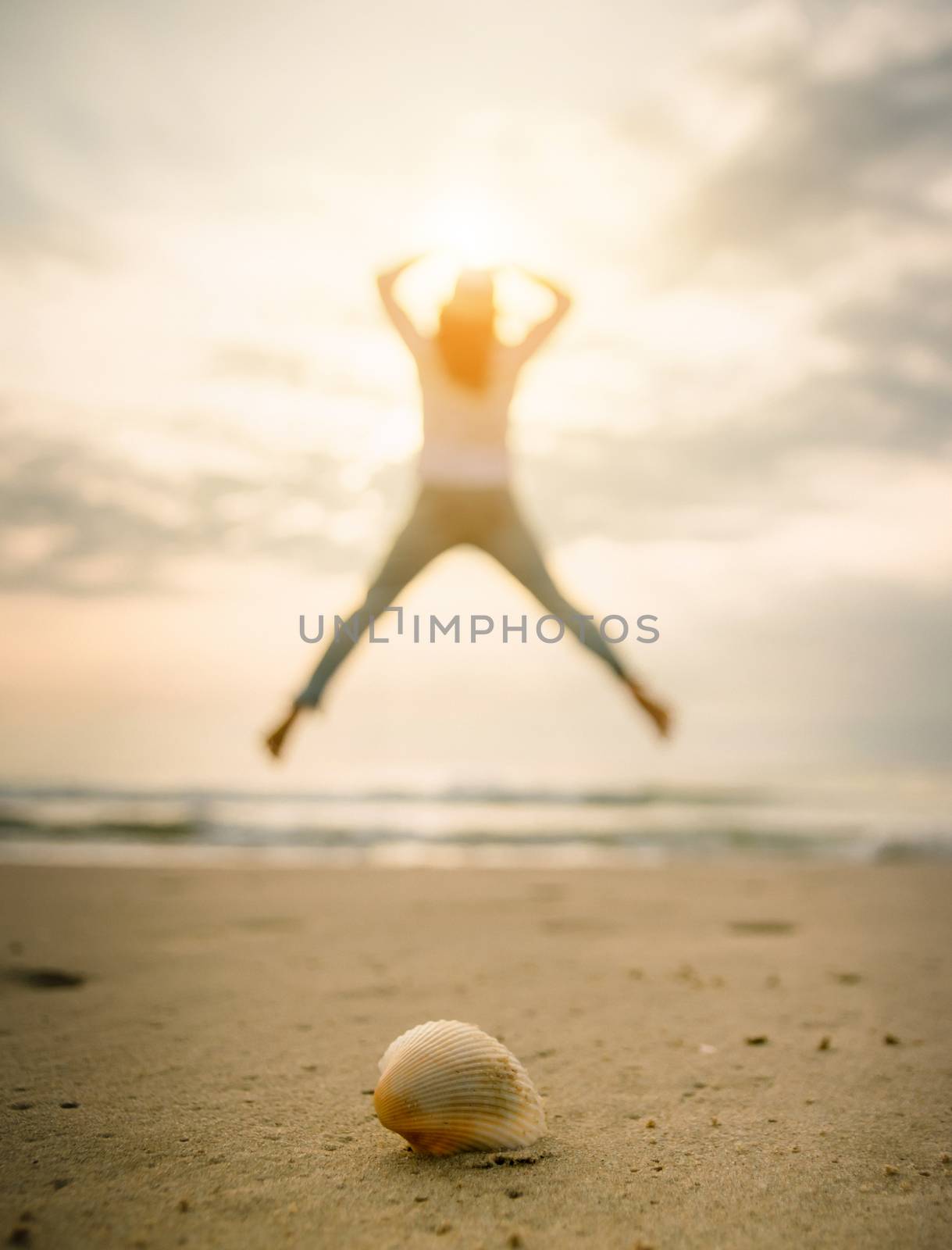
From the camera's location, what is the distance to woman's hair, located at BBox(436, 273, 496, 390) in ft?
13.8

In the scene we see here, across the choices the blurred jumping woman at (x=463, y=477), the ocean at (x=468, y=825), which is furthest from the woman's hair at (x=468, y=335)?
the ocean at (x=468, y=825)

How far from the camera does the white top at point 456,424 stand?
4211mm

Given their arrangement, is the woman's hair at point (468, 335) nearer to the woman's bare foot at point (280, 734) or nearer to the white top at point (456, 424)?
the white top at point (456, 424)

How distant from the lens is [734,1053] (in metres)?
4.67

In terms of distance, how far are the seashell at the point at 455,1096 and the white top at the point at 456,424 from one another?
7.45 ft

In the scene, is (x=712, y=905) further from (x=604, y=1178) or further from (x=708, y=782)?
(x=708, y=782)

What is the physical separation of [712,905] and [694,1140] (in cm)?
630

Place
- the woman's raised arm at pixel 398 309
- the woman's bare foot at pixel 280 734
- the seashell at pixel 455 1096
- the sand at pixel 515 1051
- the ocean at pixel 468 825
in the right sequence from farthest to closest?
the ocean at pixel 468 825 < the woman's raised arm at pixel 398 309 < the woman's bare foot at pixel 280 734 < the seashell at pixel 455 1096 < the sand at pixel 515 1051

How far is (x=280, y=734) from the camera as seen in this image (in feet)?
13.7

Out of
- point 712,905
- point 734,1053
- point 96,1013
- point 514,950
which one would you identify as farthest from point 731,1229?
point 712,905

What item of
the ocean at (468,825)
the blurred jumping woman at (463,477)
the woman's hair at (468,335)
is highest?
the woman's hair at (468,335)

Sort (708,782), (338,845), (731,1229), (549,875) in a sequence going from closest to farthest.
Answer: (731,1229)
(549,875)
(338,845)
(708,782)

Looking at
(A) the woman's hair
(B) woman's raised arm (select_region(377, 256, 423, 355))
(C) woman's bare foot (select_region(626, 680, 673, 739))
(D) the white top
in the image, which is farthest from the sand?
(B) woman's raised arm (select_region(377, 256, 423, 355))

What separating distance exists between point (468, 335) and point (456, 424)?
385 mm
